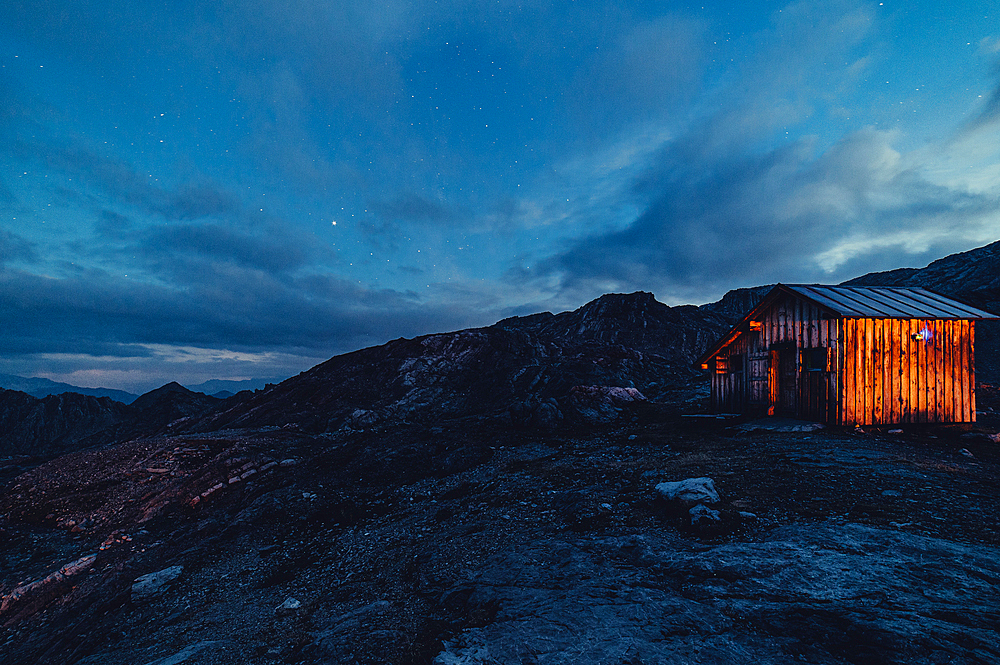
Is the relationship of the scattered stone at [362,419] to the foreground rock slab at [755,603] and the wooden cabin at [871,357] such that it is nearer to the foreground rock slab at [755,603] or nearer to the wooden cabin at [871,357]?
the foreground rock slab at [755,603]

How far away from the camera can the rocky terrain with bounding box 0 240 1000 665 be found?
4828mm

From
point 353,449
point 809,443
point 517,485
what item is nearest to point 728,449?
point 809,443

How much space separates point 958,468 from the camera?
9.70 meters

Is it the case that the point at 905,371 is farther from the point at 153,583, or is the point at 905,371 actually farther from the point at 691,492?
the point at 153,583

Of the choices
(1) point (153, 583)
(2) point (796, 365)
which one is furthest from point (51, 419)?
(2) point (796, 365)

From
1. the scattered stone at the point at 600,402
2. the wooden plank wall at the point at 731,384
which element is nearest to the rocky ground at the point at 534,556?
the wooden plank wall at the point at 731,384

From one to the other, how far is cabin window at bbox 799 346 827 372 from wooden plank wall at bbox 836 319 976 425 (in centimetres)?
64

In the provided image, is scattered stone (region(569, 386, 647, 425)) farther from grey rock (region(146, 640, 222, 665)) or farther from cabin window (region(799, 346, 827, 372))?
grey rock (region(146, 640, 222, 665))

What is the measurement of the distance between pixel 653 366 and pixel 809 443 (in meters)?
29.7

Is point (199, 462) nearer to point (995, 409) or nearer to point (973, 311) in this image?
point (973, 311)

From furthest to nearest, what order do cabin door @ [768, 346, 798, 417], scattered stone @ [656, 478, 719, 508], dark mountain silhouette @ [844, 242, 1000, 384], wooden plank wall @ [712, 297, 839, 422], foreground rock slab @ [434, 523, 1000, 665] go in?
1. dark mountain silhouette @ [844, 242, 1000, 384]
2. cabin door @ [768, 346, 798, 417]
3. wooden plank wall @ [712, 297, 839, 422]
4. scattered stone @ [656, 478, 719, 508]
5. foreground rock slab @ [434, 523, 1000, 665]

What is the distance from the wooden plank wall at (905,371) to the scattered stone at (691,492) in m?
9.56

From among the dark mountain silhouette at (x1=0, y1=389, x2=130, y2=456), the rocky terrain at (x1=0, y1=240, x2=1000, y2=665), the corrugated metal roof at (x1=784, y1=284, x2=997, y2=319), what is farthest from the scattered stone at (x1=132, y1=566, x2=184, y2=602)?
the dark mountain silhouette at (x1=0, y1=389, x2=130, y2=456)

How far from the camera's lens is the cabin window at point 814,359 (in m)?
14.9
